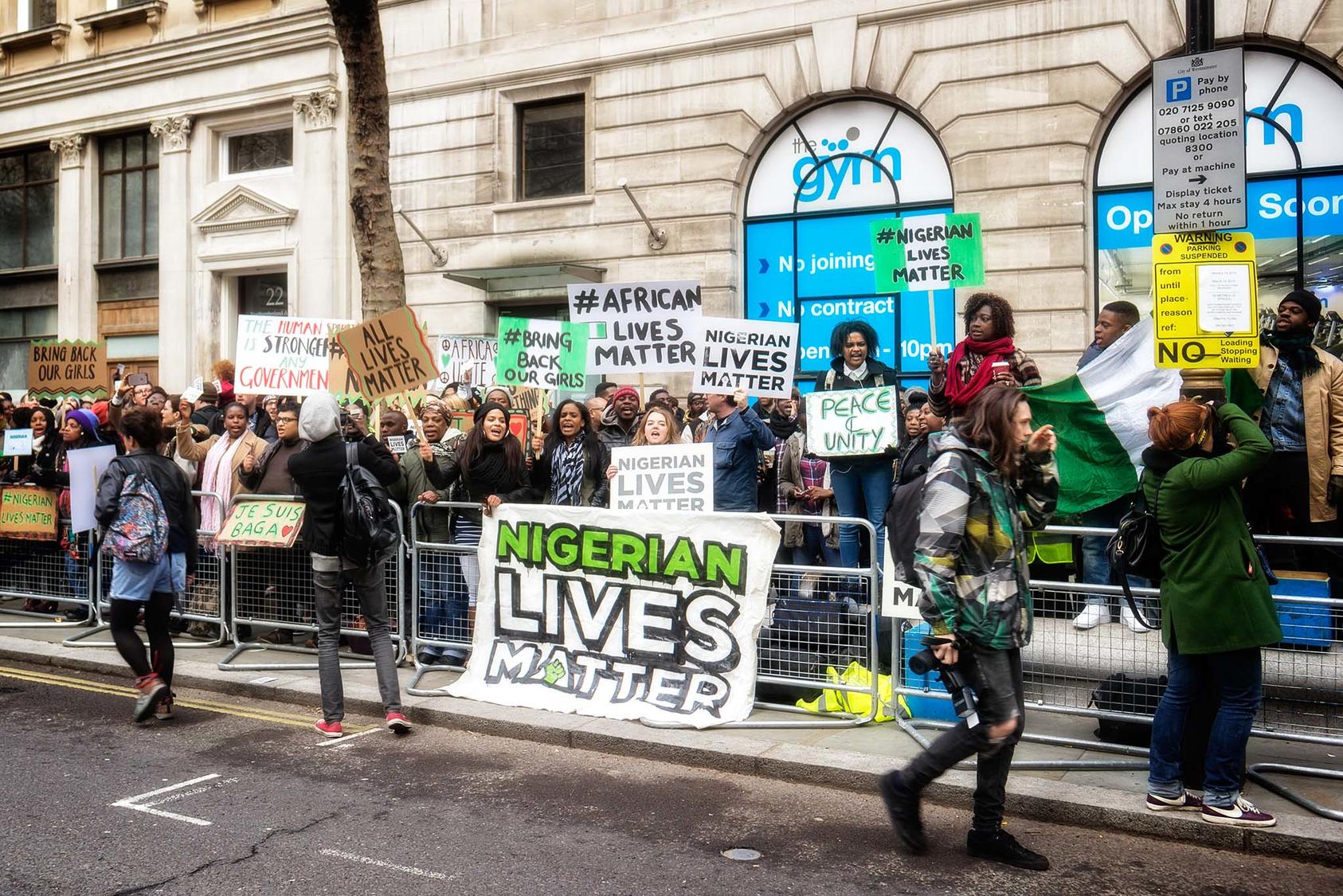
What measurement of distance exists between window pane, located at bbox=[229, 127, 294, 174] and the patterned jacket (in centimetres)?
1866

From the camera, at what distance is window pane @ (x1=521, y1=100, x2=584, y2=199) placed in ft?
60.4

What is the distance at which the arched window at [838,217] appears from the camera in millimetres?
15797

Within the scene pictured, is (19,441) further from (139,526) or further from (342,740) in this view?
(342,740)

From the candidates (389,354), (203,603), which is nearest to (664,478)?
(389,354)

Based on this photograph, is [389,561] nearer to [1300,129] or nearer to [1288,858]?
[1288,858]

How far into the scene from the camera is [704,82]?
56.2ft

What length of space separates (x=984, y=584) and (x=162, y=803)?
4074 millimetres

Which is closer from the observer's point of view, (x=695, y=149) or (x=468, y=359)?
(x=468, y=359)

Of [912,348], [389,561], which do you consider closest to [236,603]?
[389,561]

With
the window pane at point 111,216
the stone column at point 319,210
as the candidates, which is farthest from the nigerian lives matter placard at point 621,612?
the window pane at point 111,216

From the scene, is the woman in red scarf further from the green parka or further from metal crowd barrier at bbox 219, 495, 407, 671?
metal crowd barrier at bbox 219, 495, 407, 671

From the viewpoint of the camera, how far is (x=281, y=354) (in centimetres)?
1169

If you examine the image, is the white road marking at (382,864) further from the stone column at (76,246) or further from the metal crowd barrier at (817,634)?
the stone column at (76,246)

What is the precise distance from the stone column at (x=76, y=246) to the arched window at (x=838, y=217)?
1404cm
